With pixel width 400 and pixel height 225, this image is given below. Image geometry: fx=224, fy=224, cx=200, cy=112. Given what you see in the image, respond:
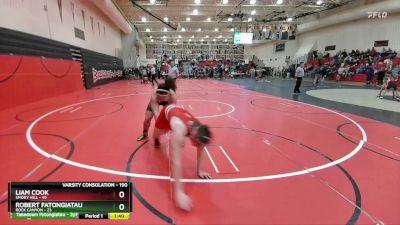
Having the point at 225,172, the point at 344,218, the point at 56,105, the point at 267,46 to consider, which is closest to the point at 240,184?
the point at 225,172

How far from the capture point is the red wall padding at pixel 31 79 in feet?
23.1

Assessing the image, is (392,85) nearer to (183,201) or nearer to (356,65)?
(183,201)

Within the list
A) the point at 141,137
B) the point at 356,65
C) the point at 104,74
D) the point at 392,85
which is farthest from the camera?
the point at 356,65

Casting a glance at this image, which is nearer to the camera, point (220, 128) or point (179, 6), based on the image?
point (220, 128)

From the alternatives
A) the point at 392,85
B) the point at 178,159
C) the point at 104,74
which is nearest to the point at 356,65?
the point at 392,85

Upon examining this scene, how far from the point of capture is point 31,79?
8.20m

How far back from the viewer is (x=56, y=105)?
7.89 meters

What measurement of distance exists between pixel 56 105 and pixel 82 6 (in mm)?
9455

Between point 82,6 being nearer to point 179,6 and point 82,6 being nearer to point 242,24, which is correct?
Result: point 179,6

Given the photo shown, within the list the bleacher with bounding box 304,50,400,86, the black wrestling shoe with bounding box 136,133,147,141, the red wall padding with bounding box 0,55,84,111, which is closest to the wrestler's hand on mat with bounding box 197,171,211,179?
the black wrestling shoe with bounding box 136,133,147,141
